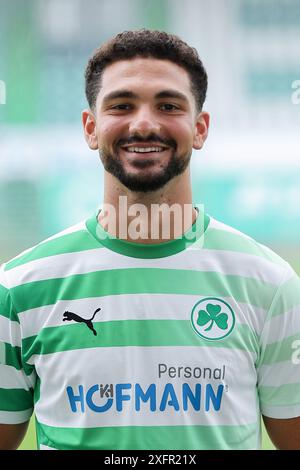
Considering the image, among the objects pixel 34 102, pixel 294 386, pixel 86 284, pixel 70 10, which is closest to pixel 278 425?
pixel 294 386

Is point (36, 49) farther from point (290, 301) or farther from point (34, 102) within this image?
point (290, 301)

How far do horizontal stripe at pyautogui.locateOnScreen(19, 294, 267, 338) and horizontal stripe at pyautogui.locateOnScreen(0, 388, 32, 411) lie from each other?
168 millimetres

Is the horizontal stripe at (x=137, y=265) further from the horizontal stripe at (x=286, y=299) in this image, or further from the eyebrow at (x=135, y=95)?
the eyebrow at (x=135, y=95)

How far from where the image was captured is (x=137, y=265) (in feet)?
5.88

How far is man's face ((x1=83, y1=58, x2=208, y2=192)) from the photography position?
1728 mm

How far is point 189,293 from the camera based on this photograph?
5.86 feet

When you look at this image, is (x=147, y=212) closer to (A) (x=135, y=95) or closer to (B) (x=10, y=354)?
(A) (x=135, y=95)

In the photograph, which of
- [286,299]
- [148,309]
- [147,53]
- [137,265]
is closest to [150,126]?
[147,53]

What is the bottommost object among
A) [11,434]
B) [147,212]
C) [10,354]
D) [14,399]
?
[11,434]

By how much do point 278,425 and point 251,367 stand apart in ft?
0.67

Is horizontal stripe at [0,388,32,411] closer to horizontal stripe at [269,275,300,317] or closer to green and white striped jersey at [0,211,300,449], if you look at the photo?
green and white striped jersey at [0,211,300,449]

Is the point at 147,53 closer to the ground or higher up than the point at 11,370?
higher up

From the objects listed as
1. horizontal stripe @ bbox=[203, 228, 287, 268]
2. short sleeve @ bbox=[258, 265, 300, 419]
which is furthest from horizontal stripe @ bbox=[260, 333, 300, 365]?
horizontal stripe @ bbox=[203, 228, 287, 268]

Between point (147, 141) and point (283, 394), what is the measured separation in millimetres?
751
